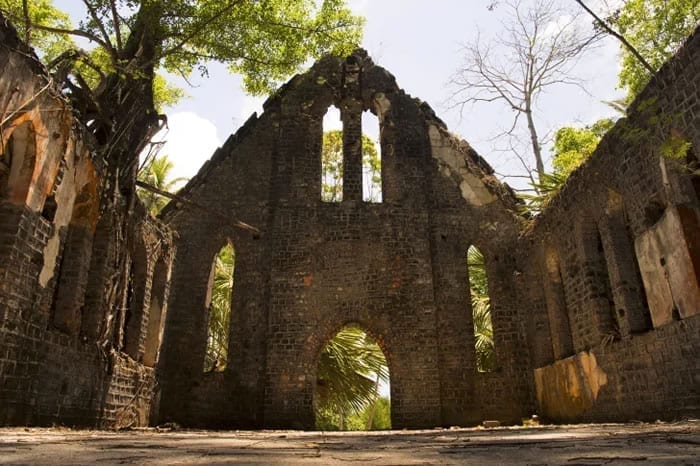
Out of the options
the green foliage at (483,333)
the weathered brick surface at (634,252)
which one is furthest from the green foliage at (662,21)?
the green foliage at (483,333)

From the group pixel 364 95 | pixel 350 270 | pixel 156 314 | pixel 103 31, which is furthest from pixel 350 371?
pixel 103 31

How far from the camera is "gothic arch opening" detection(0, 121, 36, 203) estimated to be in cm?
609

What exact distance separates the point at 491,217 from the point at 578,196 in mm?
3512

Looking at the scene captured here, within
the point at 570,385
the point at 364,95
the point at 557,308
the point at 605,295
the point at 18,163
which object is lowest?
the point at 570,385

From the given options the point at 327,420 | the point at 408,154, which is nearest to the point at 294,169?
the point at 408,154

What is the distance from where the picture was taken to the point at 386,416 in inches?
1183

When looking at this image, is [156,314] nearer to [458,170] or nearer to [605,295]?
[458,170]

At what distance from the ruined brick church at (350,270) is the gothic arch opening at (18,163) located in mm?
23

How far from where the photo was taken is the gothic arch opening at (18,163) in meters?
6.09

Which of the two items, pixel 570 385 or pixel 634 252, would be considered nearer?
pixel 634 252

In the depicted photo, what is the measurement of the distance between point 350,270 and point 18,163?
7508 millimetres

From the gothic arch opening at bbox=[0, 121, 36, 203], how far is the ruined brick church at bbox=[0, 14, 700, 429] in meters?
0.02

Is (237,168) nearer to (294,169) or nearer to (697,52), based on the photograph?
(294,169)

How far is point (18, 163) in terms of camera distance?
6.17 m
